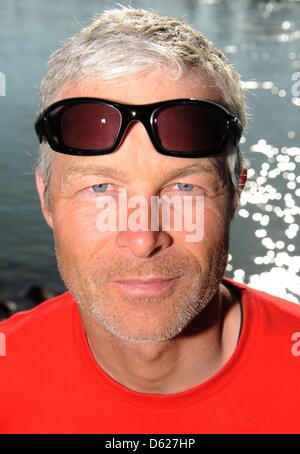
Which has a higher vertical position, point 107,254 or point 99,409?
point 107,254

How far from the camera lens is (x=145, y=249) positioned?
256 cm

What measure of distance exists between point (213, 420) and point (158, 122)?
5.37ft

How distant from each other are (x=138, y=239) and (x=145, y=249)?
0.19ft

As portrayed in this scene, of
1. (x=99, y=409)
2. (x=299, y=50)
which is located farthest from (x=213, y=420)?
(x=299, y=50)

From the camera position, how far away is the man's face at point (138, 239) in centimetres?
259

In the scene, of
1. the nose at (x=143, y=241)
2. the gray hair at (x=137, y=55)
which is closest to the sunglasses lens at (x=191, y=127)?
the gray hair at (x=137, y=55)

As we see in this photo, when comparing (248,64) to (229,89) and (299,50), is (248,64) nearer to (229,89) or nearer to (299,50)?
(299,50)

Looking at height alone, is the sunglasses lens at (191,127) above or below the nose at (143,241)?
above

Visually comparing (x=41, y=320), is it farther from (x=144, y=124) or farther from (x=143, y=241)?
A: (x=144, y=124)

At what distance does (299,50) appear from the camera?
4184cm

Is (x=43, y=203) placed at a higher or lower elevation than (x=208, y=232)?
higher

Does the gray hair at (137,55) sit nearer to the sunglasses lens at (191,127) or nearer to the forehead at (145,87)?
the forehead at (145,87)

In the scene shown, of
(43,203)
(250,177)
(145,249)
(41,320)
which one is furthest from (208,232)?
(250,177)

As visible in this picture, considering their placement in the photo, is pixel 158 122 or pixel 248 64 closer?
pixel 158 122
